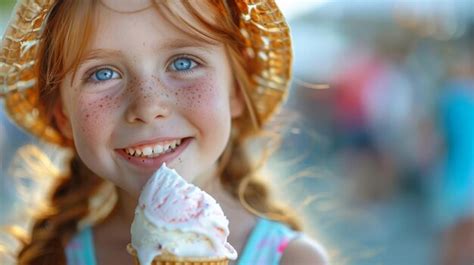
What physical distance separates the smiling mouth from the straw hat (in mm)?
294

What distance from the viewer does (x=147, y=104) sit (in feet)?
5.59

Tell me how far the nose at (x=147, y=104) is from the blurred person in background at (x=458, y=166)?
2.00 meters

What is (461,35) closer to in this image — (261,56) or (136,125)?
(261,56)

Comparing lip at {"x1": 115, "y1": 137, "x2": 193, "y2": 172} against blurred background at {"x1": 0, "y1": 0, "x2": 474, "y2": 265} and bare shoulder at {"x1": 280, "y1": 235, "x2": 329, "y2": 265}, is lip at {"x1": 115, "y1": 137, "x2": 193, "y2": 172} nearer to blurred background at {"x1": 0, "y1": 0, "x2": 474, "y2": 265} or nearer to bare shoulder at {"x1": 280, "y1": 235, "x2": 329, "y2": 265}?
bare shoulder at {"x1": 280, "y1": 235, "x2": 329, "y2": 265}

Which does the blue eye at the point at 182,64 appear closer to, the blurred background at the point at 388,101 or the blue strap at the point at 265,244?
the blue strap at the point at 265,244

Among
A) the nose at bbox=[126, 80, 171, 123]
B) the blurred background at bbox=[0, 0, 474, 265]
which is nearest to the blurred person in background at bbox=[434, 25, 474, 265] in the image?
the blurred background at bbox=[0, 0, 474, 265]

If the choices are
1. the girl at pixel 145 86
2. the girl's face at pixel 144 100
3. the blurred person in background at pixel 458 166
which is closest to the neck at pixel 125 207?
the girl at pixel 145 86

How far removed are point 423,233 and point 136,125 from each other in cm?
375

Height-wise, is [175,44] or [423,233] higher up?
[175,44]

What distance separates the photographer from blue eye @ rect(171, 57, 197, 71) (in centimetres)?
177

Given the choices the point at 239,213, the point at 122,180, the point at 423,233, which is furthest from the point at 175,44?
the point at 423,233

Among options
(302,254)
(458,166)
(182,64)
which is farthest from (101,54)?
(458,166)

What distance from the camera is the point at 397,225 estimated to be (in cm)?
526

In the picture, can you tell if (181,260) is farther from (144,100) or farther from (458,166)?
(458,166)
